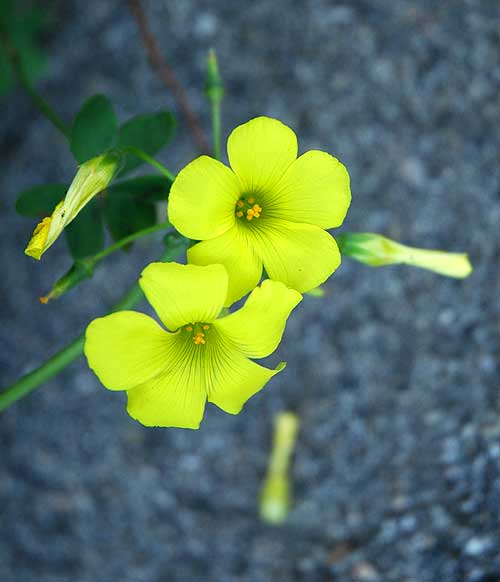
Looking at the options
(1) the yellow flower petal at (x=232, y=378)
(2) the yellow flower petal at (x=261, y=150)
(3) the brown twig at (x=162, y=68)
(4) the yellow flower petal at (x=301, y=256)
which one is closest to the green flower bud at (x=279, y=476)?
(3) the brown twig at (x=162, y=68)

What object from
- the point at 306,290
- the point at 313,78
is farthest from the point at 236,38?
the point at 306,290

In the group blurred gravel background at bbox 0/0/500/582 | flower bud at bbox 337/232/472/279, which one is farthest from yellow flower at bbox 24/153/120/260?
blurred gravel background at bbox 0/0/500/582

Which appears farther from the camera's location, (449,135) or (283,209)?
(449,135)

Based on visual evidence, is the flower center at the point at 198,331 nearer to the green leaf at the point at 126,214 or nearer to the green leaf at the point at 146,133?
the green leaf at the point at 126,214

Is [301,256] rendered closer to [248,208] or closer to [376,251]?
[248,208]

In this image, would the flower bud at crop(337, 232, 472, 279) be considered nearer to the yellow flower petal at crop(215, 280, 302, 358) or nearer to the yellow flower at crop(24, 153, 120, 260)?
the yellow flower petal at crop(215, 280, 302, 358)

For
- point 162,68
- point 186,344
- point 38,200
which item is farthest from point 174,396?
point 162,68

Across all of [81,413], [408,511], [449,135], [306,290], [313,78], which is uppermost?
[313,78]

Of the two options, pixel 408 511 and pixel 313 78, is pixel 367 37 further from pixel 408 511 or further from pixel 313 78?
pixel 408 511
